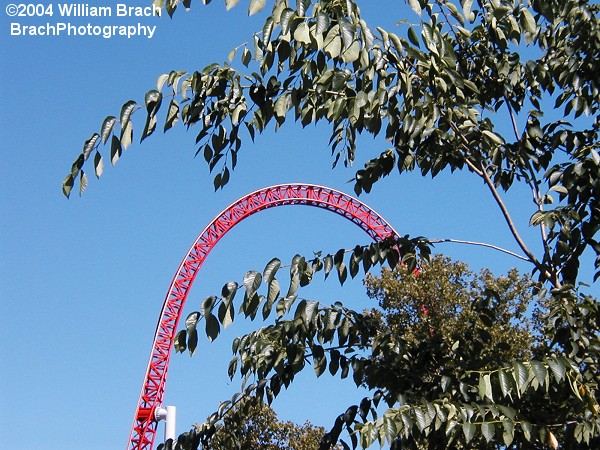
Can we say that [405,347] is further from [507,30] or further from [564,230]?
[507,30]

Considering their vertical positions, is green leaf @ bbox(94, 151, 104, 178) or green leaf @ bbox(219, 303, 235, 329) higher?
green leaf @ bbox(94, 151, 104, 178)

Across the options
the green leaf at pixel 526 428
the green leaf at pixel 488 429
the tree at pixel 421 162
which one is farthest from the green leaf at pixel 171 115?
the green leaf at pixel 526 428

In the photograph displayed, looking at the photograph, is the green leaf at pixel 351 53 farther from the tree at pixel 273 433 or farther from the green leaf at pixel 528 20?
the tree at pixel 273 433

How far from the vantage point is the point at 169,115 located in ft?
9.31

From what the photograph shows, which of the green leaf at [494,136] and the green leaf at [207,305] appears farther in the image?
the green leaf at [494,136]

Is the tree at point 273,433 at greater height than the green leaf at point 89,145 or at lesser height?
greater

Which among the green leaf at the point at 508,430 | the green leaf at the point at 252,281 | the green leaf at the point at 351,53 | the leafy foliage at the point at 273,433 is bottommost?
the green leaf at the point at 508,430

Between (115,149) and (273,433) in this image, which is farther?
(273,433)

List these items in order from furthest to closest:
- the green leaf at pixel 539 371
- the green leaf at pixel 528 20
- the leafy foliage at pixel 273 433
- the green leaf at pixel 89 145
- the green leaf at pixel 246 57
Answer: the leafy foliage at pixel 273 433
the green leaf at pixel 528 20
the green leaf at pixel 246 57
the green leaf at pixel 89 145
the green leaf at pixel 539 371

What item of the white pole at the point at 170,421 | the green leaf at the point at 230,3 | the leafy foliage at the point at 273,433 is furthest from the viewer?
the leafy foliage at the point at 273,433

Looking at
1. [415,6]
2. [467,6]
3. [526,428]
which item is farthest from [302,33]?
[526,428]

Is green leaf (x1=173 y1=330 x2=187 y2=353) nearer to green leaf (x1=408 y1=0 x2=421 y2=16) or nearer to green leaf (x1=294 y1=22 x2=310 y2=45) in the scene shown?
green leaf (x1=294 y1=22 x2=310 y2=45)

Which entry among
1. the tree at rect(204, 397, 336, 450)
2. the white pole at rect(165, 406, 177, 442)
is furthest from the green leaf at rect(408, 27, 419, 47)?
the tree at rect(204, 397, 336, 450)

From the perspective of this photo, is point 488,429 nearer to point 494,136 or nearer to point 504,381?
point 504,381
